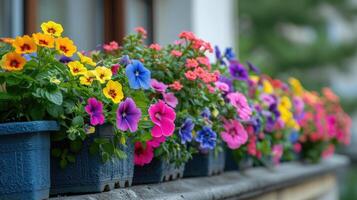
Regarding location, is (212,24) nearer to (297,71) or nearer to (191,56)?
(191,56)

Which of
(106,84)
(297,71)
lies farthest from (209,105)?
(297,71)

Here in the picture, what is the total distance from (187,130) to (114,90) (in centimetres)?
47

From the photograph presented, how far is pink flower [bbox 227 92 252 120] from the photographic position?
289 cm

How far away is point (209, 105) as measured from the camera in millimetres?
2730

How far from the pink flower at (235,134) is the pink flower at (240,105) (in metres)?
0.04

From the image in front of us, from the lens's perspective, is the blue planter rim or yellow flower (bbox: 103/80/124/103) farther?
yellow flower (bbox: 103/80/124/103)

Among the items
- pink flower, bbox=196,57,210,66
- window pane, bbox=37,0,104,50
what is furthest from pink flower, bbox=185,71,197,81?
window pane, bbox=37,0,104,50

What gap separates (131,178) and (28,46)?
0.53 meters

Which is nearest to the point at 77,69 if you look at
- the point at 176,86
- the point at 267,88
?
the point at 176,86

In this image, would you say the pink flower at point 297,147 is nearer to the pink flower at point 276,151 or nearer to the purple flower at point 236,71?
the pink flower at point 276,151

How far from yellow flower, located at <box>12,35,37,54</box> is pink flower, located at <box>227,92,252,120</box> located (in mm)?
1025

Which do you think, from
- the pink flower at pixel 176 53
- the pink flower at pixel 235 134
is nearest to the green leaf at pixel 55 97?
the pink flower at pixel 176 53

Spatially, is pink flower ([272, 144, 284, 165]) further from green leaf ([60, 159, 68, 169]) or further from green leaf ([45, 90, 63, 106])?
green leaf ([45, 90, 63, 106])

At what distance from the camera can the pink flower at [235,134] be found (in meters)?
2.91
